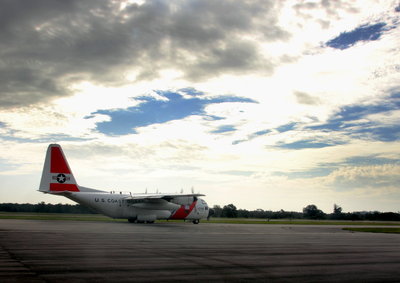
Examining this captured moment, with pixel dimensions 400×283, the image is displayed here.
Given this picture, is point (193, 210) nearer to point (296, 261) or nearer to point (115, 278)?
point (296, 261)

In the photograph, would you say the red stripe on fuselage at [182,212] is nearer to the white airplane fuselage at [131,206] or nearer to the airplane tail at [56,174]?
the white airplane fuselage at [131,206]

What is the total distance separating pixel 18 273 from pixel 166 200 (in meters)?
42.7

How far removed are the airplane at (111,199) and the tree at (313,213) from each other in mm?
95689

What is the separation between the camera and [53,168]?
159 feet

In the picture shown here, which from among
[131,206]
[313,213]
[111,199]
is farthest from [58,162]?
[313,213]

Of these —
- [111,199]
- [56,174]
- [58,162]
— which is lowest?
[111,199]

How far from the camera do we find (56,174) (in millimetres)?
48312

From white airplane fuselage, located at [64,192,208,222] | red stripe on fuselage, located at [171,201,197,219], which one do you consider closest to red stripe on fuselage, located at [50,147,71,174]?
white airplane fuselage, located at [64,192,208,222]

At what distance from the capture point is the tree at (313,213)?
14162cm

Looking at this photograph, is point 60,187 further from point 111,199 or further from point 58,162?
point 111,199

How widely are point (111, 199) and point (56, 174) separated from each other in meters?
7.78

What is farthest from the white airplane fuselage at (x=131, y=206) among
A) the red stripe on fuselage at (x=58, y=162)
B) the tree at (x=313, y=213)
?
the tree at (x=313, y=213)

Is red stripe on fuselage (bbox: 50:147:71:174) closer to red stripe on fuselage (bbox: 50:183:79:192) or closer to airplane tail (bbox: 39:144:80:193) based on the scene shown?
airplane tail (bbox: 39:144:80:193)

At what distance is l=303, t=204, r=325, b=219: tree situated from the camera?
465 feet
